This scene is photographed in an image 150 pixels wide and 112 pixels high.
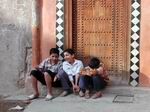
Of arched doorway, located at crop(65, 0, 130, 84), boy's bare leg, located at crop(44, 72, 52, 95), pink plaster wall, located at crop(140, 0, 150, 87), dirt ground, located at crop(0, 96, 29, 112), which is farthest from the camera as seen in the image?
arched doorway, located at crop(65, 0, 130, 84)

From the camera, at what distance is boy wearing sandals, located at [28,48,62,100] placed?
9.47 metres

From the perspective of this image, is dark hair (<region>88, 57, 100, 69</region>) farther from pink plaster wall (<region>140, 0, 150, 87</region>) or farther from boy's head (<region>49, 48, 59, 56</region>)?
pink plaster wall (<region>140, 0, 150, 87</region>)

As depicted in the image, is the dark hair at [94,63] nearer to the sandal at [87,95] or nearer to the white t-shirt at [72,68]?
the white t-shirt at [72,68]

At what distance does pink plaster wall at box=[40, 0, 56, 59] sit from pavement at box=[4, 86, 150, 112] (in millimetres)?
1101

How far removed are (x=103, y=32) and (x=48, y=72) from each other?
4.89 ft

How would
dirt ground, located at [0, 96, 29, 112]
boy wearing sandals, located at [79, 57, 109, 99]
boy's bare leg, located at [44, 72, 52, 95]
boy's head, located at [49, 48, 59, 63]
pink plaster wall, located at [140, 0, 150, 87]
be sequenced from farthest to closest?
pink plaster wall, located at [140, 0, 150, 87]
boy's head, located at [49, 48, 59, 63]
boy's bare leg, located at [44, 72, 52, 95]
boy wearing sandals, located at [79, 57, 109, 99]
dirt ground, located at [0, 96, 29, 112]

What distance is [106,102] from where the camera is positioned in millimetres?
9086

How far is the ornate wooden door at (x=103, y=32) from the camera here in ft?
32.7

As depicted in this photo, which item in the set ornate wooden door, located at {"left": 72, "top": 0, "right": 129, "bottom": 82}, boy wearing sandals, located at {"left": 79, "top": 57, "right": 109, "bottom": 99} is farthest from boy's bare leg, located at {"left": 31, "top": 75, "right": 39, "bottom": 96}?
ornate wooden door, located at {"left": 72, "top": 0, "right": 129, "bottom": 82}

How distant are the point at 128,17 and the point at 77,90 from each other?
70.8 inches

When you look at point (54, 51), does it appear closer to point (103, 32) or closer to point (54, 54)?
point (54, 54)

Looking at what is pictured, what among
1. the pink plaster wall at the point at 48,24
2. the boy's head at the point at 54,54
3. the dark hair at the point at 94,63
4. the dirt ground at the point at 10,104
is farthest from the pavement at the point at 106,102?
the pink plaster wall at the point at 48,24

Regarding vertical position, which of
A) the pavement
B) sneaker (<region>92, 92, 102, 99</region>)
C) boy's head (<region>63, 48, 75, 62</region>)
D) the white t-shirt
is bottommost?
the pavement

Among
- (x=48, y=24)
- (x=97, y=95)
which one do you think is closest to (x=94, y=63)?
(x=97, y=95)
